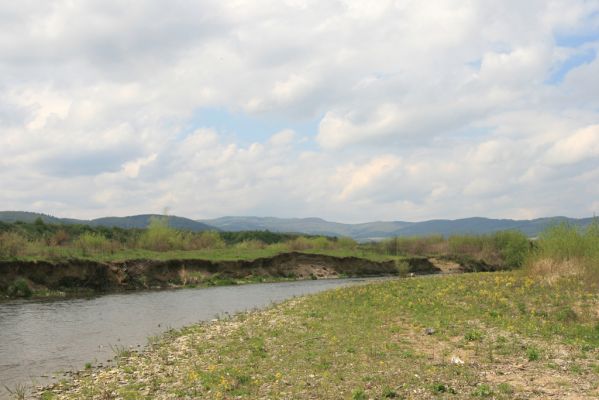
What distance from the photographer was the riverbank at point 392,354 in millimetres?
13188

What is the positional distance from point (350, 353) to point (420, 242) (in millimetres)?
114338

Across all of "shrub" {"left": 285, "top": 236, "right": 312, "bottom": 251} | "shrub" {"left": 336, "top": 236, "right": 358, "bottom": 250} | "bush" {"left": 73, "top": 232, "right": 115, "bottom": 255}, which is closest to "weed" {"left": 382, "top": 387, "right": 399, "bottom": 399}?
"bush" {"left": 73, "top": 232, "right": 115, "bottom": 255}

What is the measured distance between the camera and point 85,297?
48.2 m

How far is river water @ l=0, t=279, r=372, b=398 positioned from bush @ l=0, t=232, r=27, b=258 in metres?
9.67

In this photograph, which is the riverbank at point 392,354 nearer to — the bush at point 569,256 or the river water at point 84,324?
the bush at point 569,256

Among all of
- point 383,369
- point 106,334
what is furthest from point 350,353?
point 106,334

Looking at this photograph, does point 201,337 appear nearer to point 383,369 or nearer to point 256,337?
point 256,337

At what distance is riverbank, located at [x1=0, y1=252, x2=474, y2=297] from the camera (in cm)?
4978

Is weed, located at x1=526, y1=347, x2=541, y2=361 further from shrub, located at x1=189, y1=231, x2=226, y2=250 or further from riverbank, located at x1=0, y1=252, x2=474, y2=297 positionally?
shrub, located at x1=189, y1=231, x2=226, y2=250

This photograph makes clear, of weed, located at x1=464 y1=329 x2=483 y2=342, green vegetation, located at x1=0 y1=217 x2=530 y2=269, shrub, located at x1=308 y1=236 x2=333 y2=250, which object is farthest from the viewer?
shrub, located at x1=308 y1=236 x2=333 y2=250

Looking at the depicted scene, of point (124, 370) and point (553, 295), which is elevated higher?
point (553, 295)

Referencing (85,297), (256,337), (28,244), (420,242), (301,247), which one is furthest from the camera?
(420,242)

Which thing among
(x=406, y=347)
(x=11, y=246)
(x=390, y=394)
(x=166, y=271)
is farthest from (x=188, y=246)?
(x=390, y=394)

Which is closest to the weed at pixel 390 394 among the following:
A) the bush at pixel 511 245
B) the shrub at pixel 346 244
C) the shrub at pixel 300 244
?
the bush at pixel 511 245
